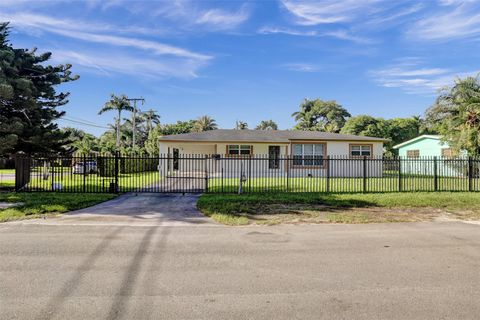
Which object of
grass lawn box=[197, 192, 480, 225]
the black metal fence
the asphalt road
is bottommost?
the asphalt road

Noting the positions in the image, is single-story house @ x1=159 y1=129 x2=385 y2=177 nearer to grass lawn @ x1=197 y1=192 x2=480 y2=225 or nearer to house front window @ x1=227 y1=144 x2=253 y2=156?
house front window @ x1=227 y1=144 x2=253 y2=156

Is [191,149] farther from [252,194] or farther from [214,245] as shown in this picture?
[214,245]

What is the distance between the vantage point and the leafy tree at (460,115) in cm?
2123

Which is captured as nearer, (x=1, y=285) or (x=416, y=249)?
(x=1, y=285)

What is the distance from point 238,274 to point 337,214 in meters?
5.93

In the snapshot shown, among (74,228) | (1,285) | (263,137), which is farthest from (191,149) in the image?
(1,285)

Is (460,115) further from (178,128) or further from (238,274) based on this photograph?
(178,128)

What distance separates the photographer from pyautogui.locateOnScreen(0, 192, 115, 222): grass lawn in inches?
388

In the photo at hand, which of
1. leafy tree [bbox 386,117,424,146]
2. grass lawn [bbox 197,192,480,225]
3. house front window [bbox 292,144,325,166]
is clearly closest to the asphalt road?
grass lawn [bbox 197,192,480,225]

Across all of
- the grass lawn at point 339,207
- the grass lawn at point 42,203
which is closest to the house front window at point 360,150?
the grass lawn at point 339,207

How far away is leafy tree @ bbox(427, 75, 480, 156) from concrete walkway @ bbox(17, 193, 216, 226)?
18.8m

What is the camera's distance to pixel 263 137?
26500 mm

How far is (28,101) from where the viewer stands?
17.9 metres

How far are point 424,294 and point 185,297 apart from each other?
3069 millimetres
